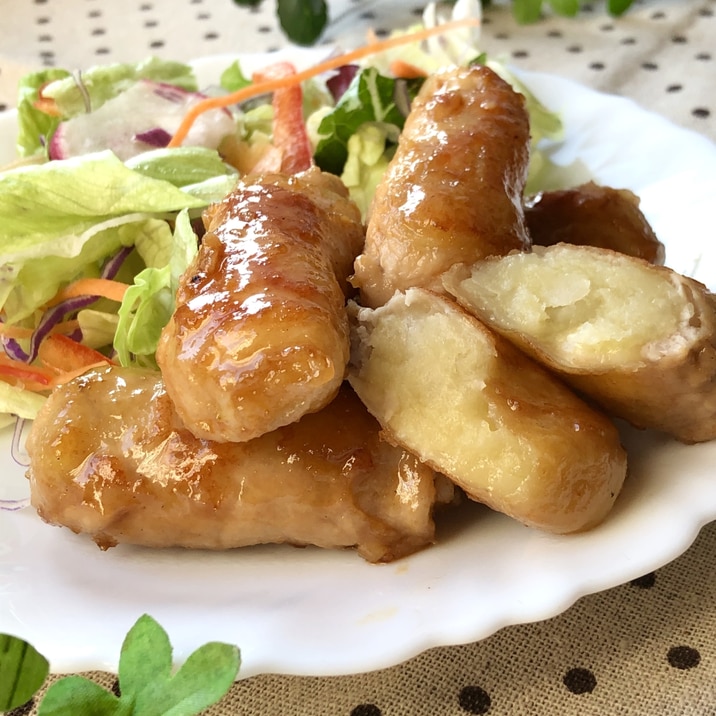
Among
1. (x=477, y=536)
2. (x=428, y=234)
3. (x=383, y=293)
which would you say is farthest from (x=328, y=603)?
(x=428, y=234)

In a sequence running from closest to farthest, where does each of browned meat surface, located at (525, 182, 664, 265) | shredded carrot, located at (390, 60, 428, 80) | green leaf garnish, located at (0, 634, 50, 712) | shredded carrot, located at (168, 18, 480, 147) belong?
green leaf garnish, located at (0, 634, 50, 712) < browned meat surface, located at (525, 182, 664, 265) < shredded carrot, located at (168, 18, 480, 147) < shredded carrot, located at (390, 60, 428, 80)

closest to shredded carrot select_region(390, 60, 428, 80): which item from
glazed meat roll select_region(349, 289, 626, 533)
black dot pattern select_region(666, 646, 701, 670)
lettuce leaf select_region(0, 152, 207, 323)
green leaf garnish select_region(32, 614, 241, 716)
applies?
lettuce leaf select_region(0, 152, 207, 323)

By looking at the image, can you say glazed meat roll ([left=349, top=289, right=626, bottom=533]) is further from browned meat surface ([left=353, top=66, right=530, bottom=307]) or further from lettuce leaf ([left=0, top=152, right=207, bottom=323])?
lettuce leaf ([left=0, top=152, right=207, bottom=323])

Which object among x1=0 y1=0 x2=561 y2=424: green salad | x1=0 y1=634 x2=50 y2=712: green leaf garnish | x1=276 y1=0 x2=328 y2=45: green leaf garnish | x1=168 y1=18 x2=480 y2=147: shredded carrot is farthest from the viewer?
x1=276 y1=0 x2=328 y2=45: green leaf garnish

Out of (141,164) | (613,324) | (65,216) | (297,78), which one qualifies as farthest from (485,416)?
(297,78)

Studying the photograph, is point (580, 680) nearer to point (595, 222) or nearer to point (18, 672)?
point (18, 672)

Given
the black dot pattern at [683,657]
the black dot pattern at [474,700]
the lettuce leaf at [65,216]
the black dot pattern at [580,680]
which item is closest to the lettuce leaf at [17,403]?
the lettuce leaf at [65,216]
